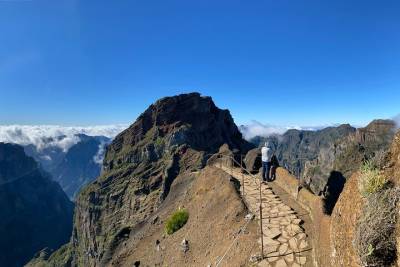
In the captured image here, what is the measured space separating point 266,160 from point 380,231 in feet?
55.1

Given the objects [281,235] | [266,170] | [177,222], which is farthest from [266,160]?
[281,235]

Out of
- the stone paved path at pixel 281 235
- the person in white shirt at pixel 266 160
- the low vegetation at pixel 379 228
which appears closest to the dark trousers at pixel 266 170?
the person in white shirt at pixel 266 160

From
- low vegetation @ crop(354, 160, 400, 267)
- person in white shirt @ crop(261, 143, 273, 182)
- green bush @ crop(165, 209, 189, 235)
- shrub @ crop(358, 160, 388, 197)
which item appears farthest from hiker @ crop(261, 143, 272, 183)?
low vegetation @ crop(354, 160, 400, 267)

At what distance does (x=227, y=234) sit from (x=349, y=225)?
35.5 feet

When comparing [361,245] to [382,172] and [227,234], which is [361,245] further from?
[227,234]

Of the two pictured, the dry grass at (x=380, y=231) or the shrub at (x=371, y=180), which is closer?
the dry grass at (x=380, y=231)

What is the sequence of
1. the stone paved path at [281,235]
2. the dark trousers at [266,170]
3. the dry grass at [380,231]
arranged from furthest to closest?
the dark trousers at [266,170], the stone paved path at [281,235], the dry grass at [380,231]

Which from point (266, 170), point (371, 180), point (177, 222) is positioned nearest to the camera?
point (371, 180)

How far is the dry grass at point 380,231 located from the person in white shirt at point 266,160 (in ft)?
52.6

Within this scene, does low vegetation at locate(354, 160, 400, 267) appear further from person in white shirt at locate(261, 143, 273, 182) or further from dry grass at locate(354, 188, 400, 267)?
person in white shirt at locate(261, 143, 273, 182)

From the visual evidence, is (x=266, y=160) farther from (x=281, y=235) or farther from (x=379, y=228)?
(x=379, y=228)

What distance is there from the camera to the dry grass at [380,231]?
25.1 ft

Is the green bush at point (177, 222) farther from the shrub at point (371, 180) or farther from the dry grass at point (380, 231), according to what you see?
the dry grass at point (380, 231)

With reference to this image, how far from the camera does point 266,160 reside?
80.4 ft
